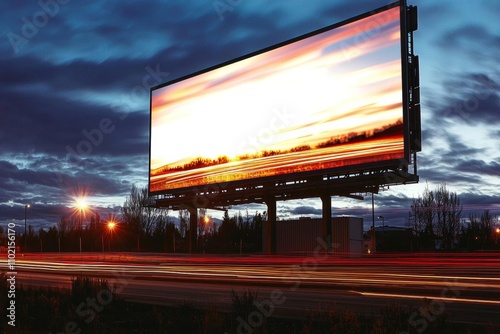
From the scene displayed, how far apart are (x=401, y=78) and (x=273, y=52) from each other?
994 centimetres

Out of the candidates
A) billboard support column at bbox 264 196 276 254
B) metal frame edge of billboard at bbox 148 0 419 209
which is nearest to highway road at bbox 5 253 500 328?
metal frame edge of billboard at bbox 148 0 419 209

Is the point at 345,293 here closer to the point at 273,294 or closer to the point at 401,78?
the point at 273,294

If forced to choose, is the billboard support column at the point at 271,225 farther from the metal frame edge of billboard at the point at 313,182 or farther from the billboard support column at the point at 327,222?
the billboard support column at the point at 327,222

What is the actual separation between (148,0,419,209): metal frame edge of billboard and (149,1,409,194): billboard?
137mm

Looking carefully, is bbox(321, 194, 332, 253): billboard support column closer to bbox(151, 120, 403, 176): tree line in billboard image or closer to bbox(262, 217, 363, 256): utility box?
bbox(262, 217, 363, 256): utility box

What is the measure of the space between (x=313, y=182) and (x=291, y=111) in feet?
14.5

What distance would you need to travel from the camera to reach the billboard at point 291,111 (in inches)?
1224

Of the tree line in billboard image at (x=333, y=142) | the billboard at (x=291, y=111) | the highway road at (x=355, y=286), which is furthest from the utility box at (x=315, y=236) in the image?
the highway road at (x=355, y=286)

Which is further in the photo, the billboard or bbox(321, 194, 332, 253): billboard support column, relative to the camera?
bbox(321, 194, 332, 253): billboard support column

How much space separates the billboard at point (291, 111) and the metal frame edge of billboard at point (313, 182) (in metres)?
0.14

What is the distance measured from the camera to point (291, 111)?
36.1 m

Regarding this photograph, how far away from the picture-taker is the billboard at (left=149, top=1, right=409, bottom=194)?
31.1 metres

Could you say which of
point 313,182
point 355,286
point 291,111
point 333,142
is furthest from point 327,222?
point 355,286

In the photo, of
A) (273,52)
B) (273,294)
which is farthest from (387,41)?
(273,294)
